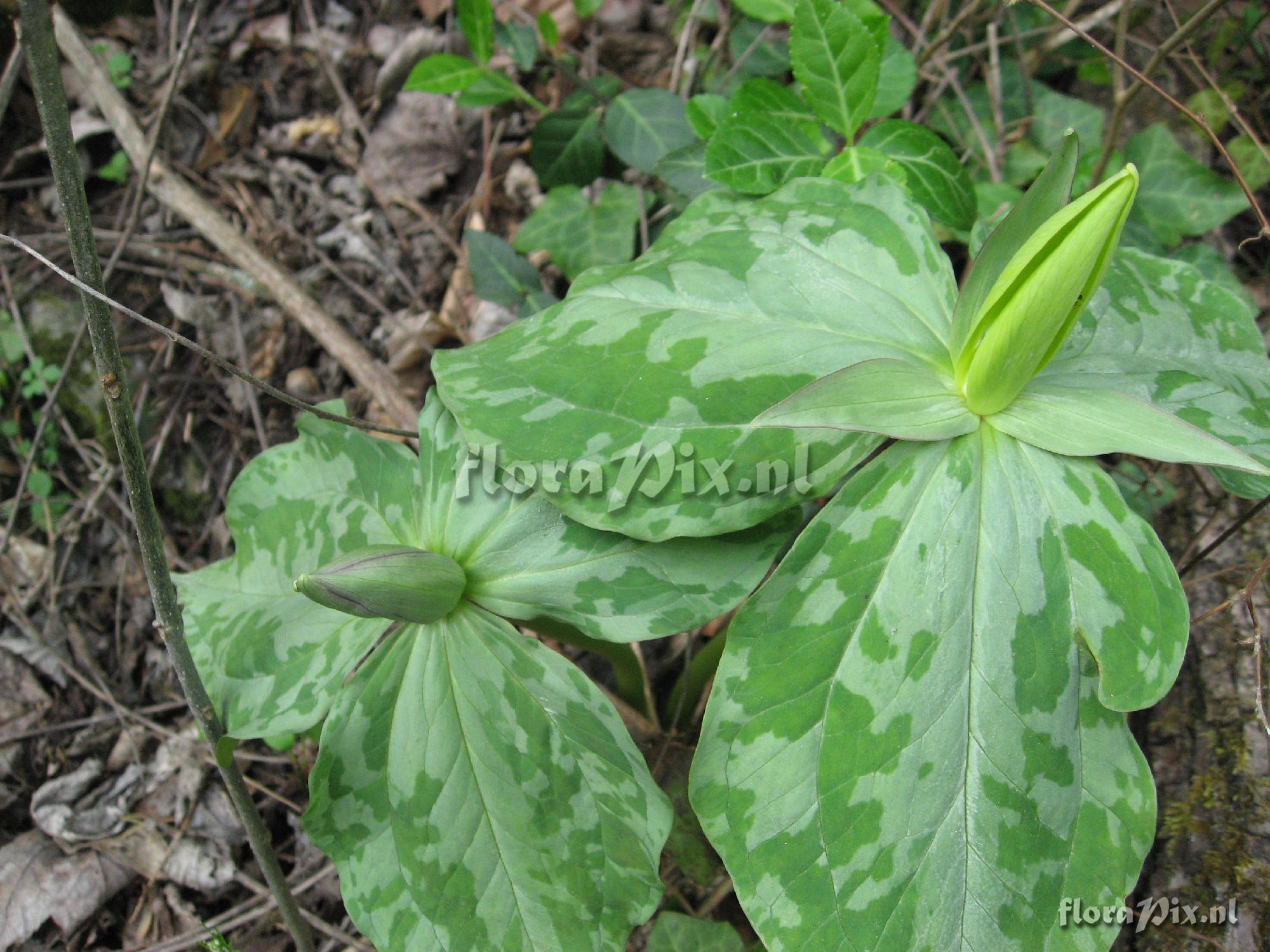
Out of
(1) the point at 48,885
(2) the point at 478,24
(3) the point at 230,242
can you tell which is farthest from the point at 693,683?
(3) the point at 230,242

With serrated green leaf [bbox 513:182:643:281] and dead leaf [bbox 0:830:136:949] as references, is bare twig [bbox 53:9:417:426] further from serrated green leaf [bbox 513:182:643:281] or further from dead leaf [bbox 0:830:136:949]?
dead leaf [bbox 0:830:136:949]

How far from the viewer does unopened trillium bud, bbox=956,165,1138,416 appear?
1039 millimetres

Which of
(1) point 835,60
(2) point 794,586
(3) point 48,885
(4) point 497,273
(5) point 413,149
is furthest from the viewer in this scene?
(5) point 413,149

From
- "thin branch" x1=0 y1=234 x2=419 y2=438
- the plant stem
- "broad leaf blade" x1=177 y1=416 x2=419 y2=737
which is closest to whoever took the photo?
the plant stem

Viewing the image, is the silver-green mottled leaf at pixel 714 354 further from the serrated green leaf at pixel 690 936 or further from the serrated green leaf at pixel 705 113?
the serrated green leaf at pixel 690 936

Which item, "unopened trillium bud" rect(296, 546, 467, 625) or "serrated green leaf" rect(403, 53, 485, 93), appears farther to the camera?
"serrated green leaf" rect(403, 53, 485, 93)

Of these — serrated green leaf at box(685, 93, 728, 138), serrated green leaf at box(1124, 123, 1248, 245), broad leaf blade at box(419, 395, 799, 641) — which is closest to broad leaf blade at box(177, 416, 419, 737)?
broad leaf blade at box(419, 395, 799, 641)

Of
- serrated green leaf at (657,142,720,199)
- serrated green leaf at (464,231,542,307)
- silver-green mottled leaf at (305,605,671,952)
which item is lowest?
silver-green mottled leaf at (305,605,671,952)

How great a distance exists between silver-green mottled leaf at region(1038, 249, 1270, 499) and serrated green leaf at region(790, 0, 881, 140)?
2.08ft

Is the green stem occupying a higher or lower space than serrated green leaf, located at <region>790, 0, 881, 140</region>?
lower

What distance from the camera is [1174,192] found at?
2.17 meters

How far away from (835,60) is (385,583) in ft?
4.57

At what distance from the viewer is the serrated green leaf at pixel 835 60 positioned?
5.61ft

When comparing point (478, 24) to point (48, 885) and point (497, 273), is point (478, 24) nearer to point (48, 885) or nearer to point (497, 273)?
point (497, 273)
